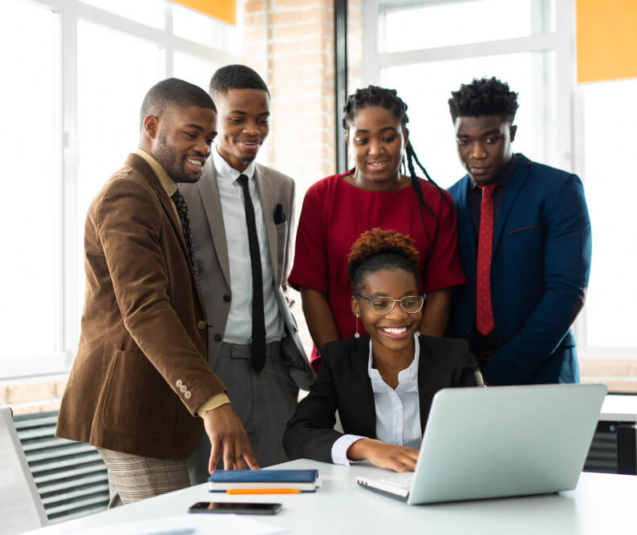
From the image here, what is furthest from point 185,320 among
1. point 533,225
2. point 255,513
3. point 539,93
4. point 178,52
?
point 539,93

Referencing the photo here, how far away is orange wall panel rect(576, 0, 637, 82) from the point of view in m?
4.23

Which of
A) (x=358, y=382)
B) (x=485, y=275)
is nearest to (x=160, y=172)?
(x=358, y=382)

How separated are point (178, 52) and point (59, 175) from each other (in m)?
1.14

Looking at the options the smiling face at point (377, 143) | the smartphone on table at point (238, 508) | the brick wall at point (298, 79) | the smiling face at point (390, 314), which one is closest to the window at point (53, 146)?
the brick wall at point (298, 79)

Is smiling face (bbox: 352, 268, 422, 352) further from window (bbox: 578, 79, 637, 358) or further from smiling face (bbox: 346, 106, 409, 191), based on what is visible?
window (bbox: 578, 79, 637, 358)

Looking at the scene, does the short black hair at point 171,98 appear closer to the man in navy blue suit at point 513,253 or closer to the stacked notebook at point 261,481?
the man in navy blue suit at point 513,253

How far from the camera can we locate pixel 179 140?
2.06 metres

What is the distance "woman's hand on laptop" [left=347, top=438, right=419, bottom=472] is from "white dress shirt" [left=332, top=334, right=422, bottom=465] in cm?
30

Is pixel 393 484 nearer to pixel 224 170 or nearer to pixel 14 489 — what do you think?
pixel 14 489

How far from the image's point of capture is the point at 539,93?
14.8 feet

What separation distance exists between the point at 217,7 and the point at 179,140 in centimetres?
279

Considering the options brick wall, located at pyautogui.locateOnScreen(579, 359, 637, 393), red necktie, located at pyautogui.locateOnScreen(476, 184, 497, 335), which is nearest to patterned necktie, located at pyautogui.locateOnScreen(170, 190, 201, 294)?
red necktie, located at pyautogui.locateOnScreen(476, 184, 497, 335)

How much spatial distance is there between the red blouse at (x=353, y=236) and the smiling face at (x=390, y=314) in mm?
211

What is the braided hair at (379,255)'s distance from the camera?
2.22m
